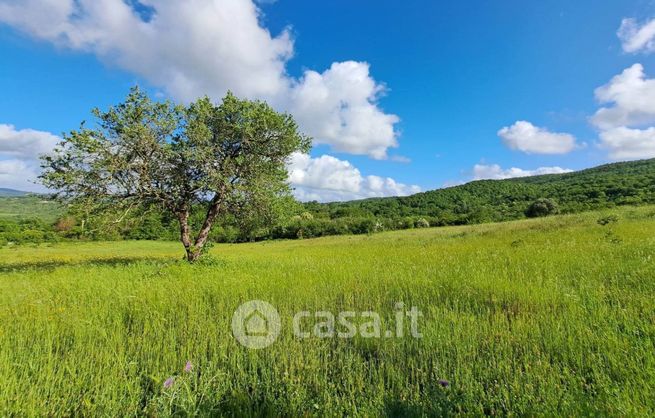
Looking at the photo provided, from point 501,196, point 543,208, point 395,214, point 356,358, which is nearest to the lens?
point 356,358

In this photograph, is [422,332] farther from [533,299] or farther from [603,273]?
[603,273]

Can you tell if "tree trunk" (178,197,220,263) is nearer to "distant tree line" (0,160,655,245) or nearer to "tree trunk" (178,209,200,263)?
"tree trunk" (178,209,200,263)

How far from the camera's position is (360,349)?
14.2ft

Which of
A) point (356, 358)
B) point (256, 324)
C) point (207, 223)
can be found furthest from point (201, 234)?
point (356, 358)

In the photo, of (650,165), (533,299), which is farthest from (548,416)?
(650,165)

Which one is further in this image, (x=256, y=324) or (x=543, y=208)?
(x=543, y=208)

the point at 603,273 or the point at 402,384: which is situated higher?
the point at 603,273

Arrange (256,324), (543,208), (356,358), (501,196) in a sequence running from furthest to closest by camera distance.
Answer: (501,196), (543,208), (256,324), (356,358)

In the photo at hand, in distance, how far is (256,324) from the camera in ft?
17.0

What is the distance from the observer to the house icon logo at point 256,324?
179 inches

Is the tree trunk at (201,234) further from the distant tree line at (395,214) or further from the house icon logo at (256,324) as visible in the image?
the house icon logo at (256,324)

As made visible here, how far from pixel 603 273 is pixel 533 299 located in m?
2.75

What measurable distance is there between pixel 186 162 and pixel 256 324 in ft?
40.4

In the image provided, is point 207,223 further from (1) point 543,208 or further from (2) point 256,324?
(1) point 543,208
